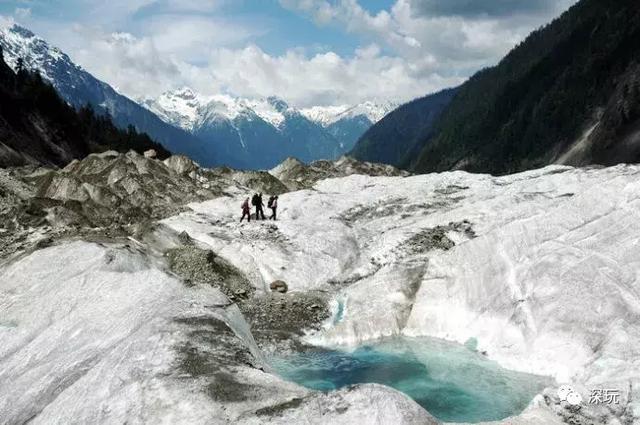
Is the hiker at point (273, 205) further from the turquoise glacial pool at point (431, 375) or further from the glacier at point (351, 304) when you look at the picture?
the turquoise glacial pool at point (431, 375)

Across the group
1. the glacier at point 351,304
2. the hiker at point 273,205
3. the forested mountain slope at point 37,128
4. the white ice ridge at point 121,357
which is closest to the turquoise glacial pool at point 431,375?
the glacier at point 351,304

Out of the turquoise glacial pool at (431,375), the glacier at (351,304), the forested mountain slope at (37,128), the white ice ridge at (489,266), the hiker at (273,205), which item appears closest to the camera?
the glacier at (351,304)

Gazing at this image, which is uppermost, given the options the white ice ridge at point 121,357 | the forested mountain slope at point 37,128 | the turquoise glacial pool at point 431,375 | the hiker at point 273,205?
the forested mountain slope at point 37,128

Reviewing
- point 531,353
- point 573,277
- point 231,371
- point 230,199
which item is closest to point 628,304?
point 573,277

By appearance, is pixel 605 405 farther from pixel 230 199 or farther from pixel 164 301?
pixel 230 199

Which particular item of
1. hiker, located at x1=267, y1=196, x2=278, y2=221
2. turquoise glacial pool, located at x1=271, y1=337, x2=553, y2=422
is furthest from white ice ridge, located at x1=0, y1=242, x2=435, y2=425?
hiker, located at x1=267, y1=196, x2=278, y2=221

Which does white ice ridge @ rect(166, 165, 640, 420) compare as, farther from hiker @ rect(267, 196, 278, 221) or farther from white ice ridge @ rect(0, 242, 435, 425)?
white ice ridge @ rect(0, 242, 435, 425)
